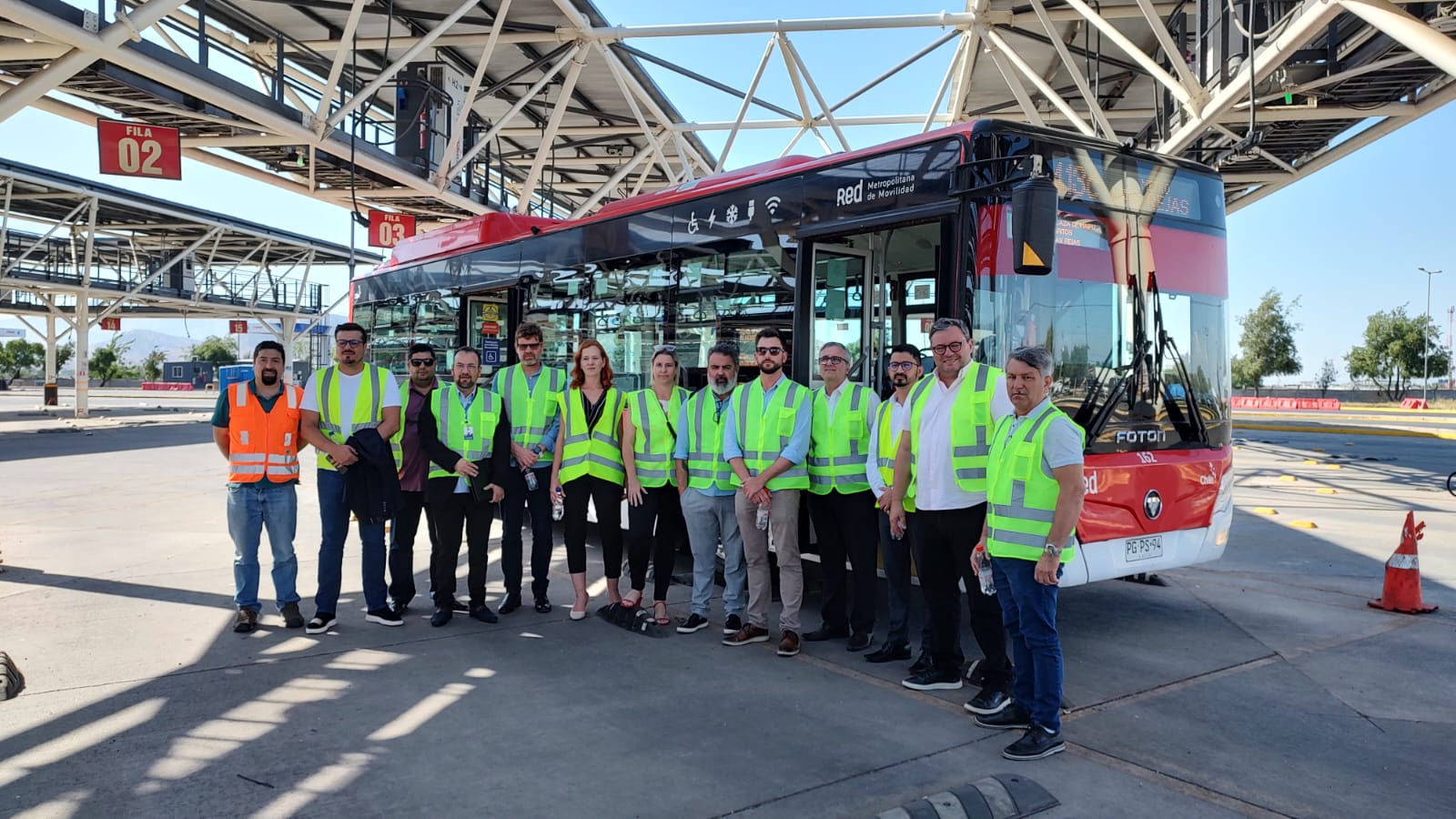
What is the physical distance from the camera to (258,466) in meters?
6.08

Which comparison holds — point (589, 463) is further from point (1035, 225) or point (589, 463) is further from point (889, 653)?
point (1035, 225)

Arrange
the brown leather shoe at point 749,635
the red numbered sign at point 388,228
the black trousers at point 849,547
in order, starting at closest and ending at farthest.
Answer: the black trousers at point 849,547 → the brown leather shoe at point 749,635 → the red numbered sign at point 388,228

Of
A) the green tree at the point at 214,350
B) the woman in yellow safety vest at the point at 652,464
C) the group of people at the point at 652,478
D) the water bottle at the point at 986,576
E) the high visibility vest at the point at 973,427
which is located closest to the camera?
the water bottle at the point at 986,576

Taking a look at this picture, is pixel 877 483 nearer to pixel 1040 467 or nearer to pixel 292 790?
pixel 1040 467

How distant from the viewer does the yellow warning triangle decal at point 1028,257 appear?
497 centimetres

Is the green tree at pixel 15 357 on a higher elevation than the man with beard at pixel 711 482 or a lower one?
higher

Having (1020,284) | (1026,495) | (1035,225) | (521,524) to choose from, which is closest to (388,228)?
(521,524)

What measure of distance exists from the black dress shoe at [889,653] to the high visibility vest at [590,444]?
2005 mm

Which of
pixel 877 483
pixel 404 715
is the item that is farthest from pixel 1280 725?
pixel 404 715

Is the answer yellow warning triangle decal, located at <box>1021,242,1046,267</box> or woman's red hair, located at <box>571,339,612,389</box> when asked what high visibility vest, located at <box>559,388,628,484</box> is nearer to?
woman's red hair, located at <box>571,339,612,389</box>

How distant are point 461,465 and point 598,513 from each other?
38.0 inches

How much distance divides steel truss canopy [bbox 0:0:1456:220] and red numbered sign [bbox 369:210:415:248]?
0.34 meters

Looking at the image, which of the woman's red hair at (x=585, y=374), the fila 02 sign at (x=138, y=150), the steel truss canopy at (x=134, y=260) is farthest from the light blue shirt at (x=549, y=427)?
the steel truss canopy at (x=134, y=260)

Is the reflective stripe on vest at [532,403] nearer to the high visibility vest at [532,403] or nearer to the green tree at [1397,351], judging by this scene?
the high visibility vest at [532,403]
